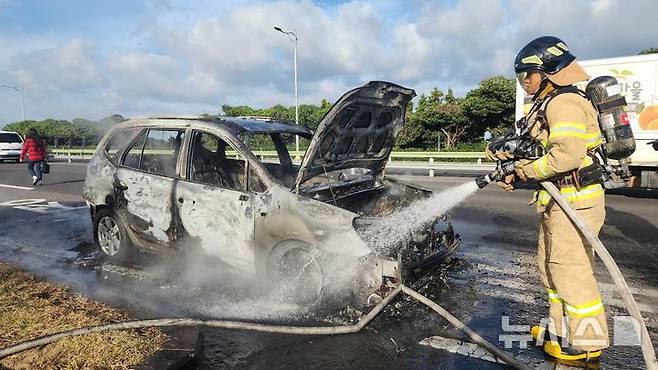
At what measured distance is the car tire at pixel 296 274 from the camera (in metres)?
4.16

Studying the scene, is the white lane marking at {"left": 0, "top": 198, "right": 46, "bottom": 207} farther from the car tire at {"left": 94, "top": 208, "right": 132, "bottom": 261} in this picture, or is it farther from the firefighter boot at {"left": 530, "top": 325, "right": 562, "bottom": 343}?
the firefighter boot at {"left": 530, "top": 325, "right": 562, "bottom": 343}

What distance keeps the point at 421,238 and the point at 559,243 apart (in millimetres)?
1386

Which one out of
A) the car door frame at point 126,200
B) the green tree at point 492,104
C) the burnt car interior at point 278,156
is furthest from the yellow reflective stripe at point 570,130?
the green tree at point 492,104

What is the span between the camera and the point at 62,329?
3742 mm

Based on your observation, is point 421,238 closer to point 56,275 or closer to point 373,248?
point 373,248

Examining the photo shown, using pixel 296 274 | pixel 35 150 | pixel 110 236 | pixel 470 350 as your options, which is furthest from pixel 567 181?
pixel 35 150

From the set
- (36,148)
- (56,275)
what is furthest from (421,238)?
(36,148)

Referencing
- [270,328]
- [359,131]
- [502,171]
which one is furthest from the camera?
[359,131]

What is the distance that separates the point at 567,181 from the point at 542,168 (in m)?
0.26

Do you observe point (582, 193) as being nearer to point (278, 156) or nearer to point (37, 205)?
point (278, 156)

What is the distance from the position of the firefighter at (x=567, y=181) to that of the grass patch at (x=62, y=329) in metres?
2.85

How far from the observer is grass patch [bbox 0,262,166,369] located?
325 centimetres

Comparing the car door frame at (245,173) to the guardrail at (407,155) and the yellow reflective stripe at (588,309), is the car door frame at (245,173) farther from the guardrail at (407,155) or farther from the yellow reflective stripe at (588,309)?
the yellow reflective stripe at (588,309)

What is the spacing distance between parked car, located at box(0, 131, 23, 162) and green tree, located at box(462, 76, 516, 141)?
1001 inches
